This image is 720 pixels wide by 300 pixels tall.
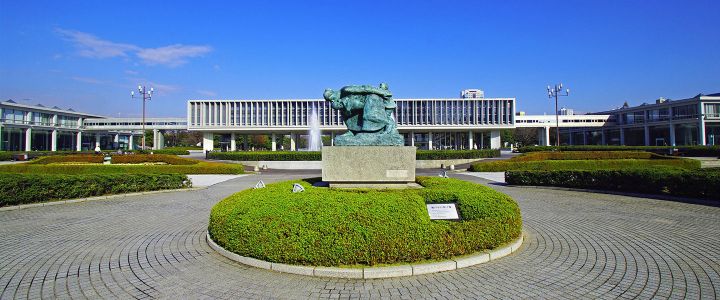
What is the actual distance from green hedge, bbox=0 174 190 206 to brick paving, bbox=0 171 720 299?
2.68m

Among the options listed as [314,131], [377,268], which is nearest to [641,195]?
[377,268]

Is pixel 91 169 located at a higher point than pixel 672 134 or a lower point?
lower

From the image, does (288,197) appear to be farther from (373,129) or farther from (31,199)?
(31,199)

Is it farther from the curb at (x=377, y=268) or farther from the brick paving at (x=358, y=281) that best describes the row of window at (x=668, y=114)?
the curb at (x=377, y=268)

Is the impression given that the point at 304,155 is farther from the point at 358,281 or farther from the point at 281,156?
the point at 358,281

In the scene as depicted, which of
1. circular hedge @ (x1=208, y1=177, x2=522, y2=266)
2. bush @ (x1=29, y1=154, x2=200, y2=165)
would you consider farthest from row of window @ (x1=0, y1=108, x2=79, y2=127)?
circular hedge @ (x1=208, y1=177, x2=522, y2=266)

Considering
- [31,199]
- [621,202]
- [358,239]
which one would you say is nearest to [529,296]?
[358,239]

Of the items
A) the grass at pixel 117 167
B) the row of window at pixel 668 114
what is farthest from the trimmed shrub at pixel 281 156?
the row of window at pixel 668 114

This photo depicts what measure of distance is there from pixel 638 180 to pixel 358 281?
14.8 metres

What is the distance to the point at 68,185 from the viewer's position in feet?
42.4

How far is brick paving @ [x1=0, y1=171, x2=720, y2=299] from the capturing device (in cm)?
470

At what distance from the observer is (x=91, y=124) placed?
260ft

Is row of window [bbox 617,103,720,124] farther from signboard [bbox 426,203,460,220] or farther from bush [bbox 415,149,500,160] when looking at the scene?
signboard [bbox 426,203,460,220]

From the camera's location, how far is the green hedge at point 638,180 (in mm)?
12305
